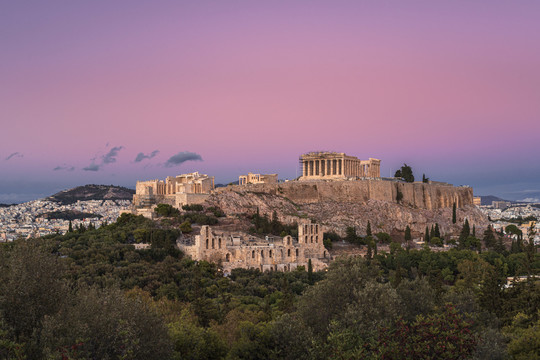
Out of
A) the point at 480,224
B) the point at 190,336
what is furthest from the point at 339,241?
the point at 190,336

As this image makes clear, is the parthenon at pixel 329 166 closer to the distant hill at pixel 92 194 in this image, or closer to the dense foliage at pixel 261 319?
the dense foliage at pixel 261 319

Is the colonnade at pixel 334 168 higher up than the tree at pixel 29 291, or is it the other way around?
the colonnade at pixel 334 168

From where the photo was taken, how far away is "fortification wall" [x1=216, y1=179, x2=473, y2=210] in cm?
7431

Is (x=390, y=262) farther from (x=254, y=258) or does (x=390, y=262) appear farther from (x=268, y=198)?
(x=268, y=198)

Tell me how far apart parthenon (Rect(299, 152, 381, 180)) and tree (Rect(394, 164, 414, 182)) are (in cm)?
675

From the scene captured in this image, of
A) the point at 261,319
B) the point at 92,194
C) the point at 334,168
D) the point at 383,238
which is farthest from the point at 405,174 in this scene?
the point at 92,194

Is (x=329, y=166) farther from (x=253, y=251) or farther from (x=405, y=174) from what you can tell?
(x=253, y=251)

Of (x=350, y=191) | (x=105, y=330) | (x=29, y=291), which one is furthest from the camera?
(x=350, y=191)

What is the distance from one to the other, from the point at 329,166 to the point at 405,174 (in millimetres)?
12957

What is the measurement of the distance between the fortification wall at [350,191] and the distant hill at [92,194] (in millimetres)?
78068

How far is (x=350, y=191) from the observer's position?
251ft

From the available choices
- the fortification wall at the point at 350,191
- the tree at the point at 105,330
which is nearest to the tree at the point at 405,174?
the fortification wall at the point at 350,191

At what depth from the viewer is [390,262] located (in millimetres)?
49719

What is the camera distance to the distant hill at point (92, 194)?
14125 centimetres
